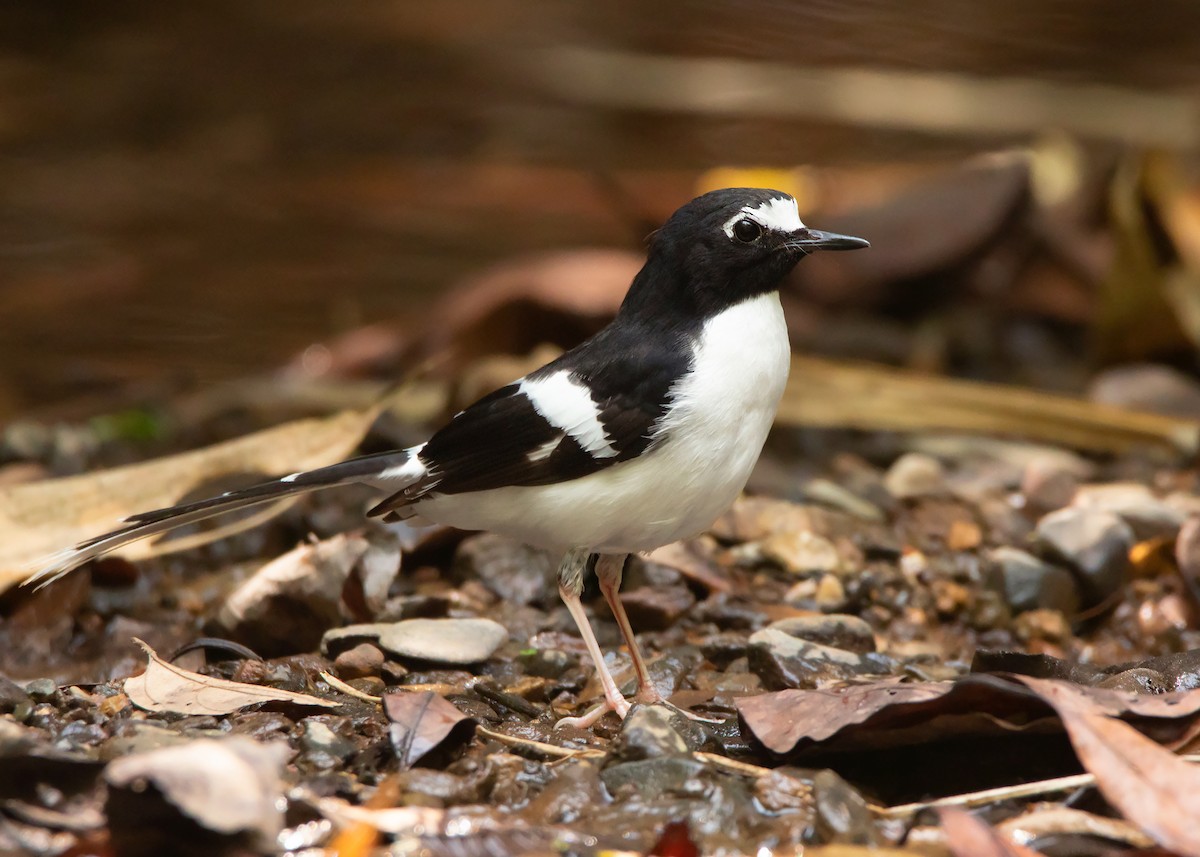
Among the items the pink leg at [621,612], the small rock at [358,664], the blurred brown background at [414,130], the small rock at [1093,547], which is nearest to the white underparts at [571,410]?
the pink leg at [621,612]

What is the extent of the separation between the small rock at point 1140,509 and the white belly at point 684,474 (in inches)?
67.4

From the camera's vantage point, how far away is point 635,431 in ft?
12.0

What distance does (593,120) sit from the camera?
12094 millimetres

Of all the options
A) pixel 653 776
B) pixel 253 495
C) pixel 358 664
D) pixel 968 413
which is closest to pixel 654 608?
pixel 358 664

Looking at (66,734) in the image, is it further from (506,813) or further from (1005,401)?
(1005,401)

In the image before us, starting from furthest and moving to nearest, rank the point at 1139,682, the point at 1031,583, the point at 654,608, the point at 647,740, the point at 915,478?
the point at 915,478 < the point at 1031,583 < the point at 654,608 < the point at 1139,682 < the point at 647,740

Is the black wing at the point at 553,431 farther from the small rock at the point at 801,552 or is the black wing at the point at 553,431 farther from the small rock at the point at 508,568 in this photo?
the small rock at the point at 801,552

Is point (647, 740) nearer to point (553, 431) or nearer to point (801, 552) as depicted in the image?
point (553, 431)

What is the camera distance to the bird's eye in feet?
12.6

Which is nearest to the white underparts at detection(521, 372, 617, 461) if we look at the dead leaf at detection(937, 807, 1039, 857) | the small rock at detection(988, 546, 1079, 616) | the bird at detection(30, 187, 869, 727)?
the bird at detection(30, 187, 869, 727)

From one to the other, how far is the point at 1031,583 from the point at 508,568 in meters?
1.67

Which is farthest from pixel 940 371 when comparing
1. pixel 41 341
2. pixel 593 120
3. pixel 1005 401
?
pixel 593 120

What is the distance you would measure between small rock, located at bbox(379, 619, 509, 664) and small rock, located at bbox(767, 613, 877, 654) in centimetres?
80

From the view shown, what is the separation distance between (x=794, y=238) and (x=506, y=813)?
178cm
